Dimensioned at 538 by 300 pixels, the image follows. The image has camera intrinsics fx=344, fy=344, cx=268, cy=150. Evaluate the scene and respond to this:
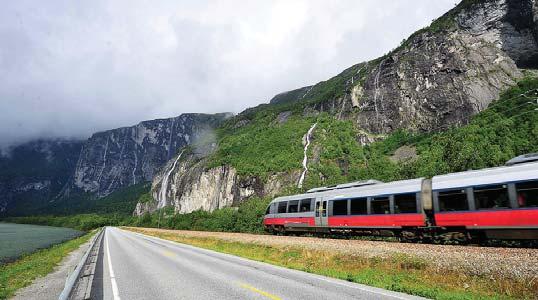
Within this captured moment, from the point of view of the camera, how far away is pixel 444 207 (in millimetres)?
20312

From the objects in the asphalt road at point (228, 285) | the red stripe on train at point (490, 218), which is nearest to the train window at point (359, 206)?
the red stripe on train at point (490, 218)

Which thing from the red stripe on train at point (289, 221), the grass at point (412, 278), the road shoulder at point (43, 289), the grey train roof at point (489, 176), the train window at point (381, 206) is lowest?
the road shoulder at point (43, 289)

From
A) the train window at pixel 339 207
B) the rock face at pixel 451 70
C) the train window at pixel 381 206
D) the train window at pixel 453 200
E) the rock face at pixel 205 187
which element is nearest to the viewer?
the train window at pixel 453 200

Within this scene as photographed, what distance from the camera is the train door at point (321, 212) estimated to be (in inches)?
1180

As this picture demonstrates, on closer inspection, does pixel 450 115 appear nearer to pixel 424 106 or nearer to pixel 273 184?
pixel 424 106

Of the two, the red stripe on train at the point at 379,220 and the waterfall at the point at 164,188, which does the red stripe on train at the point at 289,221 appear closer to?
the red stripe on train at the point at 379,220

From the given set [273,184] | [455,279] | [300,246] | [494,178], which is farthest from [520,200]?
[273,184]

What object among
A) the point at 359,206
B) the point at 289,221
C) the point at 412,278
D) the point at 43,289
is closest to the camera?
the point at 412,278

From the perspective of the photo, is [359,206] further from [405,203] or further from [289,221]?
[289,221]

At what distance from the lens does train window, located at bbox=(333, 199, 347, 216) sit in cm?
2773

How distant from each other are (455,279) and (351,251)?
645cm

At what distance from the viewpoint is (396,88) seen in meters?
111

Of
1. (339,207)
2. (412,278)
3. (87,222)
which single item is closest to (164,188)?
(87,222)

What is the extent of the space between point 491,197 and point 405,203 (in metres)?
5.43
